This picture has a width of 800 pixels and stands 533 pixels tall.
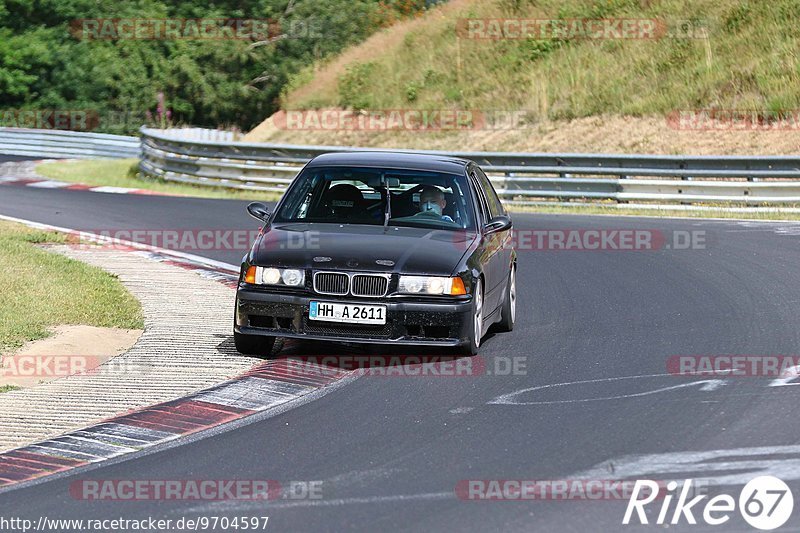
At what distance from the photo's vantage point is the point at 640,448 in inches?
282

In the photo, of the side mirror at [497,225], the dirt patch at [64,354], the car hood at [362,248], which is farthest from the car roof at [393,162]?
the dirt patch at [64,354]

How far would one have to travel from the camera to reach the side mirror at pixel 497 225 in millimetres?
10781

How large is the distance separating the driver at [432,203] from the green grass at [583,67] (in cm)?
2140

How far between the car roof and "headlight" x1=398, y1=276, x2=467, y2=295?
156 centimetres

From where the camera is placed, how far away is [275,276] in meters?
9.80

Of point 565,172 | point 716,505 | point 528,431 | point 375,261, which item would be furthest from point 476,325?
point 565,172

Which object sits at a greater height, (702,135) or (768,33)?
(768,33)

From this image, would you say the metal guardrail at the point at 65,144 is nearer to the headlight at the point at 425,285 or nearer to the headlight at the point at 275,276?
the headlight at the point at 275,276

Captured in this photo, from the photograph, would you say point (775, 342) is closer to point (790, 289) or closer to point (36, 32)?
point (790, 289)

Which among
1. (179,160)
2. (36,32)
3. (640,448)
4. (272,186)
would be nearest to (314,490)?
(640,448)

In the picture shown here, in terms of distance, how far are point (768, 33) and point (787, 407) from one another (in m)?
27.9

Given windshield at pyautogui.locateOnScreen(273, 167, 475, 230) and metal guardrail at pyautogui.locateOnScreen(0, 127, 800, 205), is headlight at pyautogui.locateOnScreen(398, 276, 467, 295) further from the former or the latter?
metal guardrail at pyautogui.locateOnScreen(0, 127, 800, 205)

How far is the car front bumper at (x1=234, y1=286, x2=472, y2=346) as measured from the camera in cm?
960

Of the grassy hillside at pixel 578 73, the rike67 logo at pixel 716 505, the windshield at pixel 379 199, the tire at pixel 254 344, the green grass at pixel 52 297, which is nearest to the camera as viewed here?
the rike67 logo at pixel 716 505
